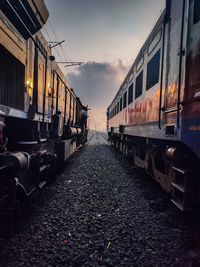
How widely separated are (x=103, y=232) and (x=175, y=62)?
9.61 ft

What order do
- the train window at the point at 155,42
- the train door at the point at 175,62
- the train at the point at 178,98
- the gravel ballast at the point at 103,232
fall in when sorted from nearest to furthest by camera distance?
the gravel ballast at the point at 103,232
the train at the point at 178,98
the train door at the point at 175,62
the train window at the point at 155,42

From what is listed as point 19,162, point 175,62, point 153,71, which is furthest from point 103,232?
point 153,71

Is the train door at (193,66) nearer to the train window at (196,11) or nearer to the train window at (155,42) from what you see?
the train window at (196,11)

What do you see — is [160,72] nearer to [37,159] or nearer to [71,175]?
[37,159]

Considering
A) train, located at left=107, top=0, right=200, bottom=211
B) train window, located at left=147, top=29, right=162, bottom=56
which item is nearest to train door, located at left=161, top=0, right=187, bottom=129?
train, located at left=107, top=0, right=200, bottom=211

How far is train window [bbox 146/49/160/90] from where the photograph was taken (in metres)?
3.55

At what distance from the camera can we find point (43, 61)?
4.18m

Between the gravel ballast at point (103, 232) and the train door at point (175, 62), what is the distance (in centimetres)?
158

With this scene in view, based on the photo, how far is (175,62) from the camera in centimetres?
273

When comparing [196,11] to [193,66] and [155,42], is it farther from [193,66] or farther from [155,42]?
[155,42]

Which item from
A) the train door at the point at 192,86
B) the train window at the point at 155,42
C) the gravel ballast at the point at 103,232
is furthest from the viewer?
the train window at the point at 155,42

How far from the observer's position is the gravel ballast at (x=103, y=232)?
5.92 ft

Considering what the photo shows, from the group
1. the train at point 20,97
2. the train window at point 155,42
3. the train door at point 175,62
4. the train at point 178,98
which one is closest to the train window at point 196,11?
the train at point 178,98

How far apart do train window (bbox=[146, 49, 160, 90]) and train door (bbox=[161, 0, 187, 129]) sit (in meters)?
0.44
